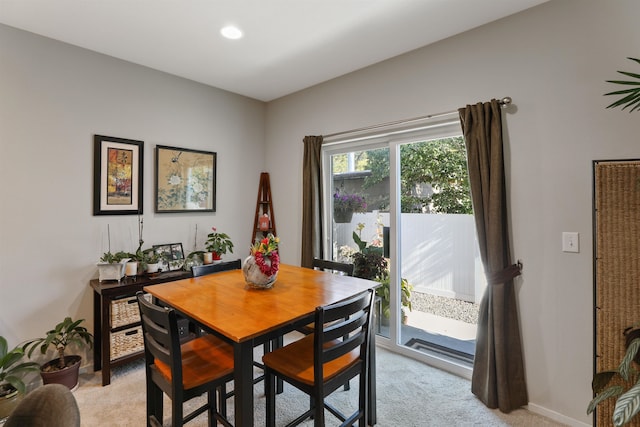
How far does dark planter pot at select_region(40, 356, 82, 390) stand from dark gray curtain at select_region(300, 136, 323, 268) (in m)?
2.10

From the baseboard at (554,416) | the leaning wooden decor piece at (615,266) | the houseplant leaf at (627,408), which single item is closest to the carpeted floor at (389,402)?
the baseboard at (554,416)

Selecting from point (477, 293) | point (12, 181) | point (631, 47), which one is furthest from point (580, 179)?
point (12, 181)

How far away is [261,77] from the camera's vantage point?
10.6 feet

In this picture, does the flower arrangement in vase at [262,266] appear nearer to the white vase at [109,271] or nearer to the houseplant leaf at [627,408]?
the white vase at [109,271]

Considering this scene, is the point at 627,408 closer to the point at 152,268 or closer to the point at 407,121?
the point at 407,121

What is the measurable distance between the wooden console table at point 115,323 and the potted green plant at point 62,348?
0.51ft

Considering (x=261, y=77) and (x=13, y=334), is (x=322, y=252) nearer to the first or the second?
(x=261, y=77)

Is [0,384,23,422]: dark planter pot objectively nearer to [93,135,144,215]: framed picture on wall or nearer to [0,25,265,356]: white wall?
[0,25,265,356]: white wall

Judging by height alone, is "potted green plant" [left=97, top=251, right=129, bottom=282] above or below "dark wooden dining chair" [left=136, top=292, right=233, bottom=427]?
above

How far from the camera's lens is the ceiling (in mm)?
2055


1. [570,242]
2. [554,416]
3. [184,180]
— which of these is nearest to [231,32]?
[184,180]

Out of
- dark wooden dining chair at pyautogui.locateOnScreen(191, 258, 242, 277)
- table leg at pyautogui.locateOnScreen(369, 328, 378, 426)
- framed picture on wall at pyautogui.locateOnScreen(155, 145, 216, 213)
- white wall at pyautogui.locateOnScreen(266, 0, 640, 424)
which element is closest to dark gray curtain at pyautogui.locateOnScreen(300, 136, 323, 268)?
dark wooden dining chair at pyautogui.locateOnScreen(191, 258, 242, 277)

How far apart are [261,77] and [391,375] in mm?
3109

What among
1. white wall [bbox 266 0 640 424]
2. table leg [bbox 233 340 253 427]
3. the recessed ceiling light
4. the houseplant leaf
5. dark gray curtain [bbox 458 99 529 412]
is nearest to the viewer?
the houseplant leaf
